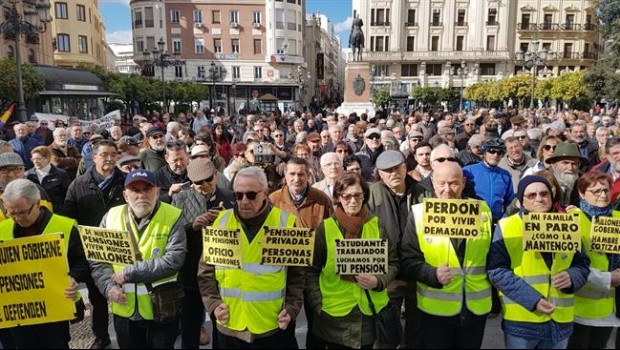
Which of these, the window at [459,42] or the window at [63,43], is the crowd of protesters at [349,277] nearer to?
the window at [63,43]

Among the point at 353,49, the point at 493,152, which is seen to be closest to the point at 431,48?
the point at 353,49

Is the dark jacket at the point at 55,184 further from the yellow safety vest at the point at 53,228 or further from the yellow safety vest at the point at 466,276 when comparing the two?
the yellow safety vest at the point at 466,276

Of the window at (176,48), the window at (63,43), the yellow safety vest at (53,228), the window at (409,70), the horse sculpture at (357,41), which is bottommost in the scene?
the yellow safety vest at (53,228)

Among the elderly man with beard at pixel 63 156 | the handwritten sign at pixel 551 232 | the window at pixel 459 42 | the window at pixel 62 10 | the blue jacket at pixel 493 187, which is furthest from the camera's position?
the window at pixel 459 42

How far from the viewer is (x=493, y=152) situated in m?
5.29

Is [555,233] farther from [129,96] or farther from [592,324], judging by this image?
[129,96]

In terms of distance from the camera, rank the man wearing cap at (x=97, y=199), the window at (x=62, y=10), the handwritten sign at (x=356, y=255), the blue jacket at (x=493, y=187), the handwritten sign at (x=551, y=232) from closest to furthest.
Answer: the handwritten sign at (x=551, y=232) → the handwritten sign at (x=356, y=255) → the man wearing cap at (x=97, y=199) → the blue jacket at (x=493, y=187) → the window at (x=62, y=10)

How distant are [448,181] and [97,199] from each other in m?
3.35

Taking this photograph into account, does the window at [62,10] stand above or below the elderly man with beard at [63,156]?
above

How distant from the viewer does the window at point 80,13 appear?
47.1 meters

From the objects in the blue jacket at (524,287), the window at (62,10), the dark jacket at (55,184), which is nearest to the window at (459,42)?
the window at (62,10)

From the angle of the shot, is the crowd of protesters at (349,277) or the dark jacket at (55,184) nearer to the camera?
the crowd of protesters at (349,277)

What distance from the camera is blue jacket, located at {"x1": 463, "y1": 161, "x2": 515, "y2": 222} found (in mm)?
5180

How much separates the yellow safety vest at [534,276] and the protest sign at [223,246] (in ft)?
5.78
